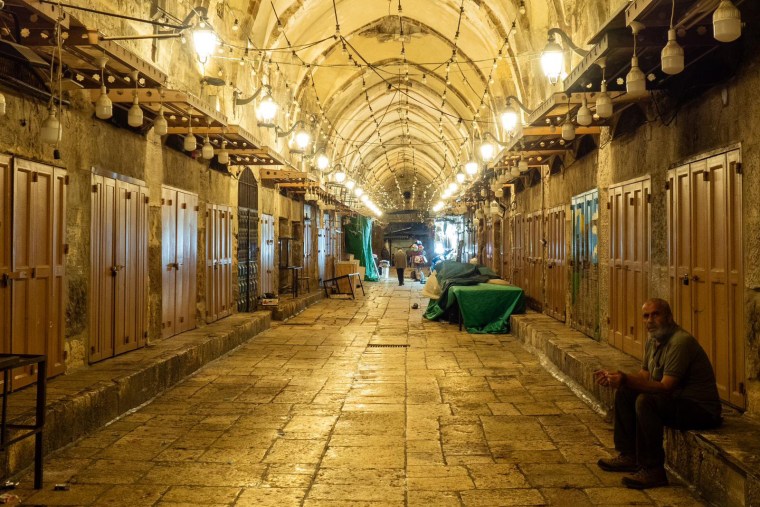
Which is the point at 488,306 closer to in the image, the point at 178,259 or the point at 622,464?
the point at 178,259

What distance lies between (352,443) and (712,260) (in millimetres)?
3284

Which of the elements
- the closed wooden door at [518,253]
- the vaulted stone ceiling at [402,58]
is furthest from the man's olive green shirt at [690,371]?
the closed wooden door at [518,253]

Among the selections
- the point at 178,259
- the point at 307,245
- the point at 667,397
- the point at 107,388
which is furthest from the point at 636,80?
the point at 307,245

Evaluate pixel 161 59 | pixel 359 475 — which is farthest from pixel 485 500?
pixel 161 59

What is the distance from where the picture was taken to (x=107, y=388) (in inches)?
242

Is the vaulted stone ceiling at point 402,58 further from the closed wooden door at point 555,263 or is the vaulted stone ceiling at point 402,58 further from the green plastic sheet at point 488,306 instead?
the green plastic sheet at point 488,306

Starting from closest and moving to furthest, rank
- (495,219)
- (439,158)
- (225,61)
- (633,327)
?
(633,327)
(225,61)
(495,219)
(439,158)

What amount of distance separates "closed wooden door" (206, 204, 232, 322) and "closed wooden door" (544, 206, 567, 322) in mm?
5783

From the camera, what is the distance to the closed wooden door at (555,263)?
37.9ft

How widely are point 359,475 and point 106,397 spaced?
8.81 ft

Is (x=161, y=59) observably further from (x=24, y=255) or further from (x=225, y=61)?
(x=24, y=255)

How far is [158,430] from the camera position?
5934mm

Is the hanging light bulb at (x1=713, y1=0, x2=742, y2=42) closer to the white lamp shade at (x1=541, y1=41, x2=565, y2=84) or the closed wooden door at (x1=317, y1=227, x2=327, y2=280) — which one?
the white lamp shade at (x1=541, y1=41, x2=565, y2=84)

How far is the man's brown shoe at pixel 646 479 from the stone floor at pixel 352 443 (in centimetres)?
6
